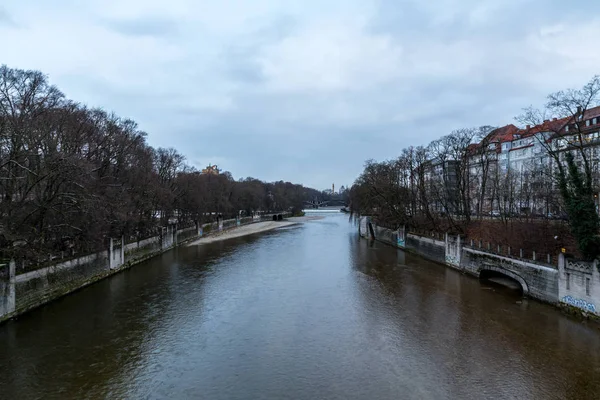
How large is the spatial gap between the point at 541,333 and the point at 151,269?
90.2 feet

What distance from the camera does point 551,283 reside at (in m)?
19.4

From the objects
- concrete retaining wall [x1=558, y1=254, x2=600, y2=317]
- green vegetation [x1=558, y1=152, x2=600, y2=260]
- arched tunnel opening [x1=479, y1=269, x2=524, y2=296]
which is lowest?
arched tunnel opening [x1=479, y1=269, x2=524, y2=296]

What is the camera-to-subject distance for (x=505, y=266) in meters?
23.7

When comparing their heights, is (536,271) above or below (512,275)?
above

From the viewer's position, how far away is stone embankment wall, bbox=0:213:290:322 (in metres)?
17.5

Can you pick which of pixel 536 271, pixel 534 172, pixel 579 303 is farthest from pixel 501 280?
pixel 534 172

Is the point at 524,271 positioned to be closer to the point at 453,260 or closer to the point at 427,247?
the point at 453,260

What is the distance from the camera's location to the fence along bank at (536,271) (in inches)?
667

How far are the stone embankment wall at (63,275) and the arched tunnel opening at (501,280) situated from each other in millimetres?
26204

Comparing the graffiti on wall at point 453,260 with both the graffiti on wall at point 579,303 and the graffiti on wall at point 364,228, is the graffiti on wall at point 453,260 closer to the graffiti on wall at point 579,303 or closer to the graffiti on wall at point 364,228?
the graffiti on wall at point 579,303

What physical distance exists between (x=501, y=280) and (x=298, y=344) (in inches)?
685

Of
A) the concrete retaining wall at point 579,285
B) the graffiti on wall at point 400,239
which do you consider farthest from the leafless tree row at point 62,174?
the graffiti on wall at point 400,239

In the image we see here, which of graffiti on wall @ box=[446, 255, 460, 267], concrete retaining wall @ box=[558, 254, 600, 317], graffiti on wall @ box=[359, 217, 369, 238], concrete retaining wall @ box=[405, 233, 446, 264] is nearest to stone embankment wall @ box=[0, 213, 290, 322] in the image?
concrete retaining wall @ box=[558, 254, 600, 317]

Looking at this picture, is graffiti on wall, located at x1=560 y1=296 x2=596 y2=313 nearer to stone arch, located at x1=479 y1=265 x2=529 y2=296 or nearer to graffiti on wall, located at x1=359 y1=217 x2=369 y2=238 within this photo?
stone arch, located at x1=479 y1=265 x2=529 y2=296
